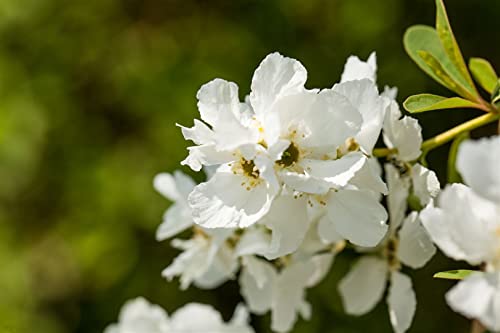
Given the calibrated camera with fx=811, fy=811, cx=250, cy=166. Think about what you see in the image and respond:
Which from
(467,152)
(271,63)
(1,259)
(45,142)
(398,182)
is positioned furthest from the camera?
(45,142)

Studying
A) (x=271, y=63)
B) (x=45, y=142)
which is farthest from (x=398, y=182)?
(x=45, y=142)

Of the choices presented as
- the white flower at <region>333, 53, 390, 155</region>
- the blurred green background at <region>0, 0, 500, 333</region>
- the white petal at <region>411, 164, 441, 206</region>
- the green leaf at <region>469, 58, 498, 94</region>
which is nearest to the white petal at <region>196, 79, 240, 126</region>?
the white flower at <region>333, 53, 390, 155</region>

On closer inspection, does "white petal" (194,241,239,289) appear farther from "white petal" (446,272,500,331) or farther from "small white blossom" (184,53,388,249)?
"white petal" (446,272,500,331)

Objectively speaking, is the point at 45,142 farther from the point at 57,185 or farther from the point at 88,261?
the point at 88,261

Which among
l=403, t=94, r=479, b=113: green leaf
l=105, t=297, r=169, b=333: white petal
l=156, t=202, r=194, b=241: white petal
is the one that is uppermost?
l=403, t=94, r=479, b=113: green leaf

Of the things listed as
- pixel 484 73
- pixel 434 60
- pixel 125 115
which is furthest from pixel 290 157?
pixel 125 115
